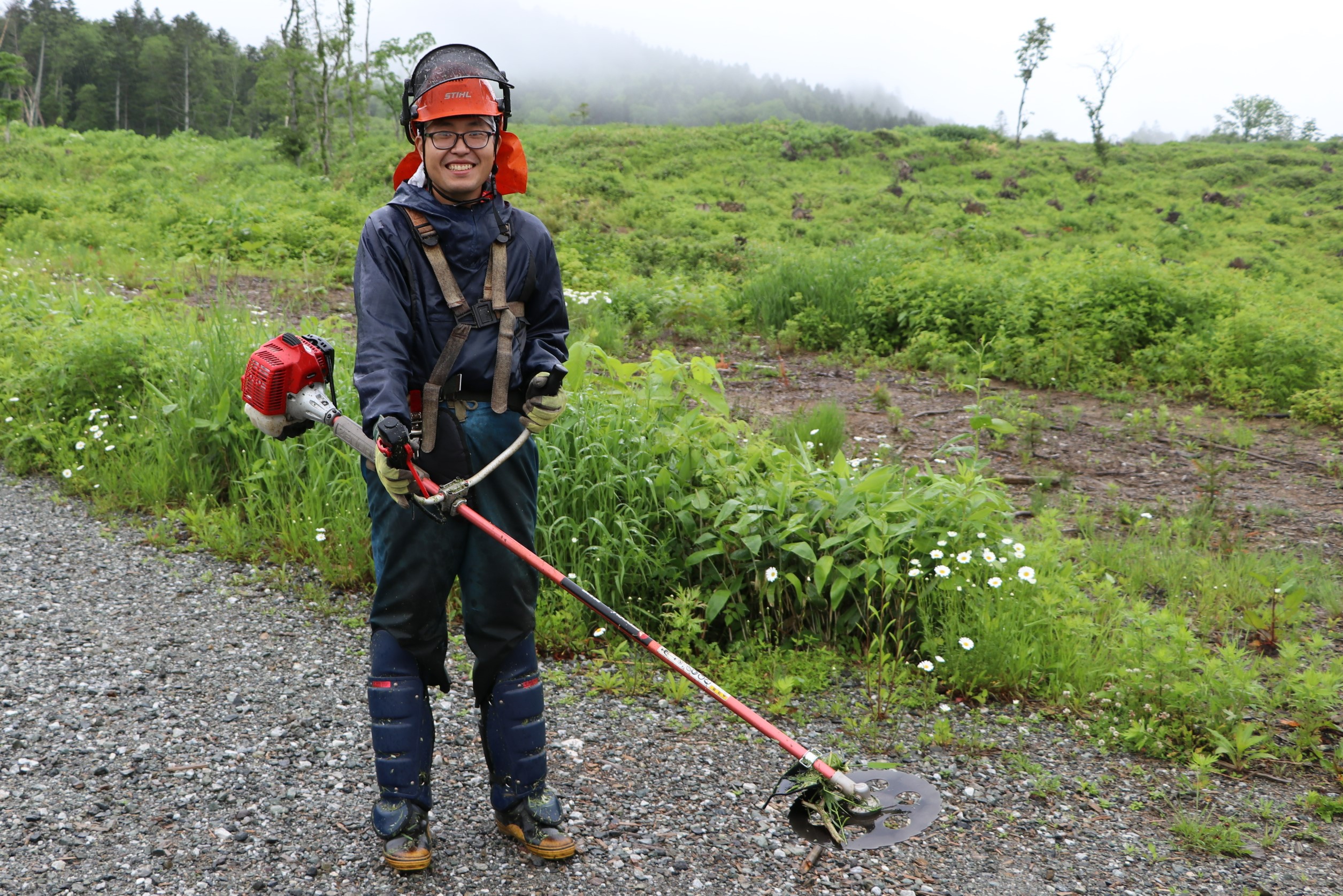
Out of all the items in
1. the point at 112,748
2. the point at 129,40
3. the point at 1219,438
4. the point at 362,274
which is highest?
the point at 129,40

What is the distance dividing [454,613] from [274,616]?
88 cm

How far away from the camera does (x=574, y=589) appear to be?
252cm

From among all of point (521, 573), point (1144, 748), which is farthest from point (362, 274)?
point (1144, 748)

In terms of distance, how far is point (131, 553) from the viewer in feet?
15.8

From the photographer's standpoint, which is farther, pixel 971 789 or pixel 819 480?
pixel 819 480

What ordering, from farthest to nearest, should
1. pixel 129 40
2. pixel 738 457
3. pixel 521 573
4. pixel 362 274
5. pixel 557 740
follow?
pixel 129 40 < pixel 738 457 < pixel 557 740 < pixel 521 573 < pixel 362 274

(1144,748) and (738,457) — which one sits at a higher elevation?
(738,457)

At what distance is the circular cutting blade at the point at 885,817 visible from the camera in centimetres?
246

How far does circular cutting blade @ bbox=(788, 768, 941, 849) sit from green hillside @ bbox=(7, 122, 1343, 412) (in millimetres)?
6526

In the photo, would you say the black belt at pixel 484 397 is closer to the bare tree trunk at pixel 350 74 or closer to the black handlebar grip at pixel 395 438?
the black handlebar grip at pixel 395 438

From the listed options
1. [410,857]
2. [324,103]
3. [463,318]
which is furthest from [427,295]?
[324,103]

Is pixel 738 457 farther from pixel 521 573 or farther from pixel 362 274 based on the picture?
pixel 362 274

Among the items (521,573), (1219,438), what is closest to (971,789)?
(521,573)

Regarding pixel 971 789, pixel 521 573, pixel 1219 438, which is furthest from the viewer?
pixel 1219 438
